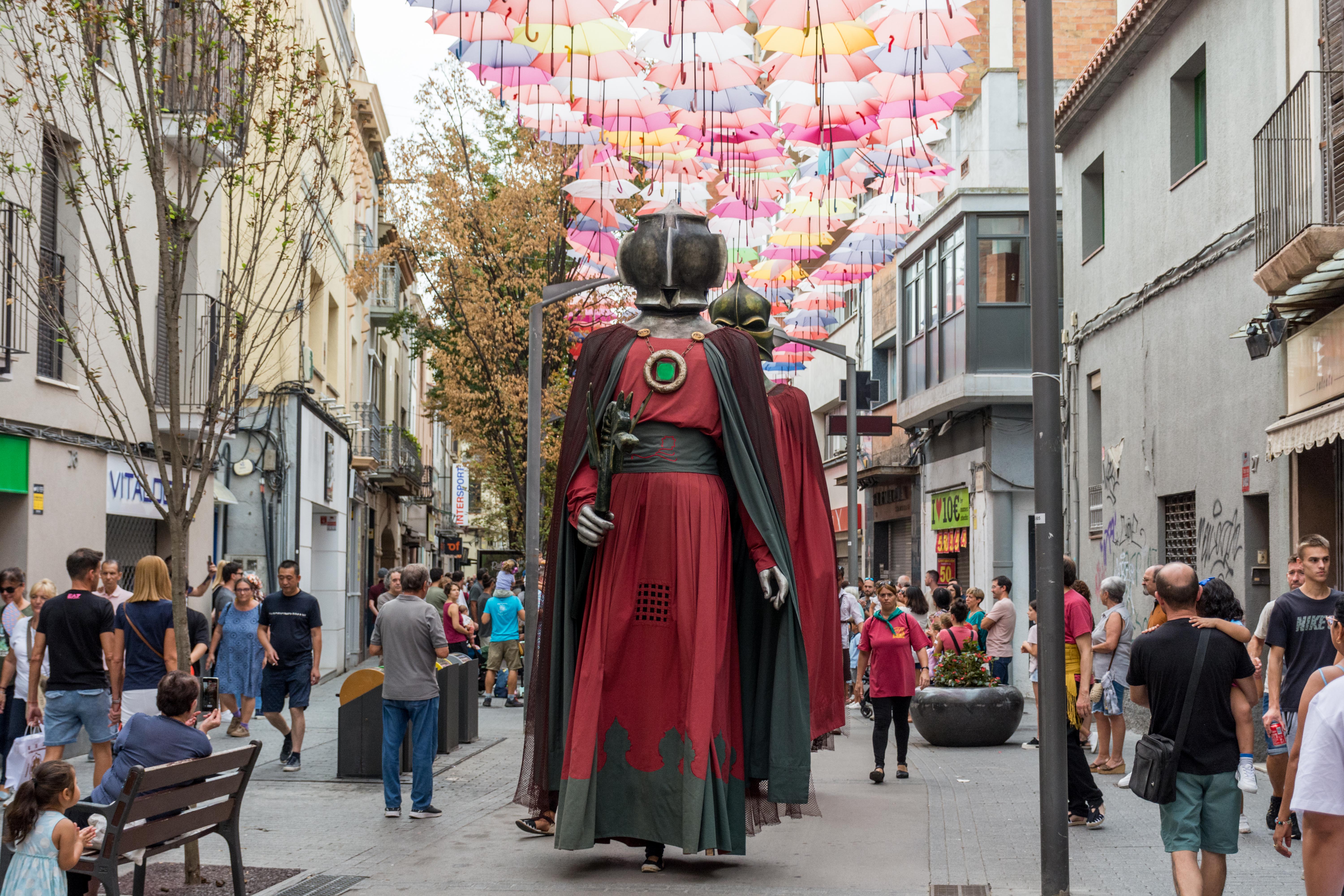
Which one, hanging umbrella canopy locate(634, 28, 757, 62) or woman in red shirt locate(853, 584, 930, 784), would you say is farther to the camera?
woman in red shirt locate(853, 584, 930, 784)

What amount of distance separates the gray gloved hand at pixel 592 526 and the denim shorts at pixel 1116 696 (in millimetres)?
5838

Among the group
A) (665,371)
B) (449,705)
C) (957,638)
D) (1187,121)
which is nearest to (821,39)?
(665,371)

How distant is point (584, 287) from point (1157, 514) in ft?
26.5

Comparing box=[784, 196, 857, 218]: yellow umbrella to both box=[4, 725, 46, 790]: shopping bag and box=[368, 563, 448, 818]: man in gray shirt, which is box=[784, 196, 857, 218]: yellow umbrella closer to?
box=[368, 563, 448, 818]: man in gray shirt

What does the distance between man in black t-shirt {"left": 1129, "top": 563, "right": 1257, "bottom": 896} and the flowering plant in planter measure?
8698 mm

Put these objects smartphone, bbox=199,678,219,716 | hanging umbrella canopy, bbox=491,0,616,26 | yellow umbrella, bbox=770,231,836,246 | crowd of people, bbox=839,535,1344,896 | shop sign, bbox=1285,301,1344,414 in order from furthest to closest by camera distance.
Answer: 1. yellow umbrella, bbox=770,231,836,246
2. shop sign, bbox=1285,301,1344,414
3. hanging umbrella canopy, bbox=491,0,616,26
4. smartphone, bbox=199,678,219,716
5. crowd of people, bbox=839,535,1344,896

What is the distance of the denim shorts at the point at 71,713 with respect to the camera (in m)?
9.69

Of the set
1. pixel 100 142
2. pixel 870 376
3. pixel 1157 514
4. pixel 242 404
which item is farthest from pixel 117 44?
pixel 870 376

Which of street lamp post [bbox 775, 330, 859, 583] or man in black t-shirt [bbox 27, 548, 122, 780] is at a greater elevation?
street lamp post [bbox 775, 330, 859, 583]

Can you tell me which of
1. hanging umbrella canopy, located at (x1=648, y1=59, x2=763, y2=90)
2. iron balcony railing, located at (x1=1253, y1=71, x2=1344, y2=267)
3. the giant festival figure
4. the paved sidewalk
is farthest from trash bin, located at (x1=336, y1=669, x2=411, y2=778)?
iron balcony railing, located at (x1=1253, y1=71, x2=1344, y2=267)

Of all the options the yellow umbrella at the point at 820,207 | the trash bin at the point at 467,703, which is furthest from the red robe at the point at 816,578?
the trash bin at the point at 467,703

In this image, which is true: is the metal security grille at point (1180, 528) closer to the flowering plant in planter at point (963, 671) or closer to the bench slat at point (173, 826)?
the flowering plant in planter at point (963, 671)

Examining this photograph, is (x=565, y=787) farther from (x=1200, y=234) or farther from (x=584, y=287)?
(x=1200, y=234)

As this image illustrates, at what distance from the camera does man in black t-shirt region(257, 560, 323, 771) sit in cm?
1292
